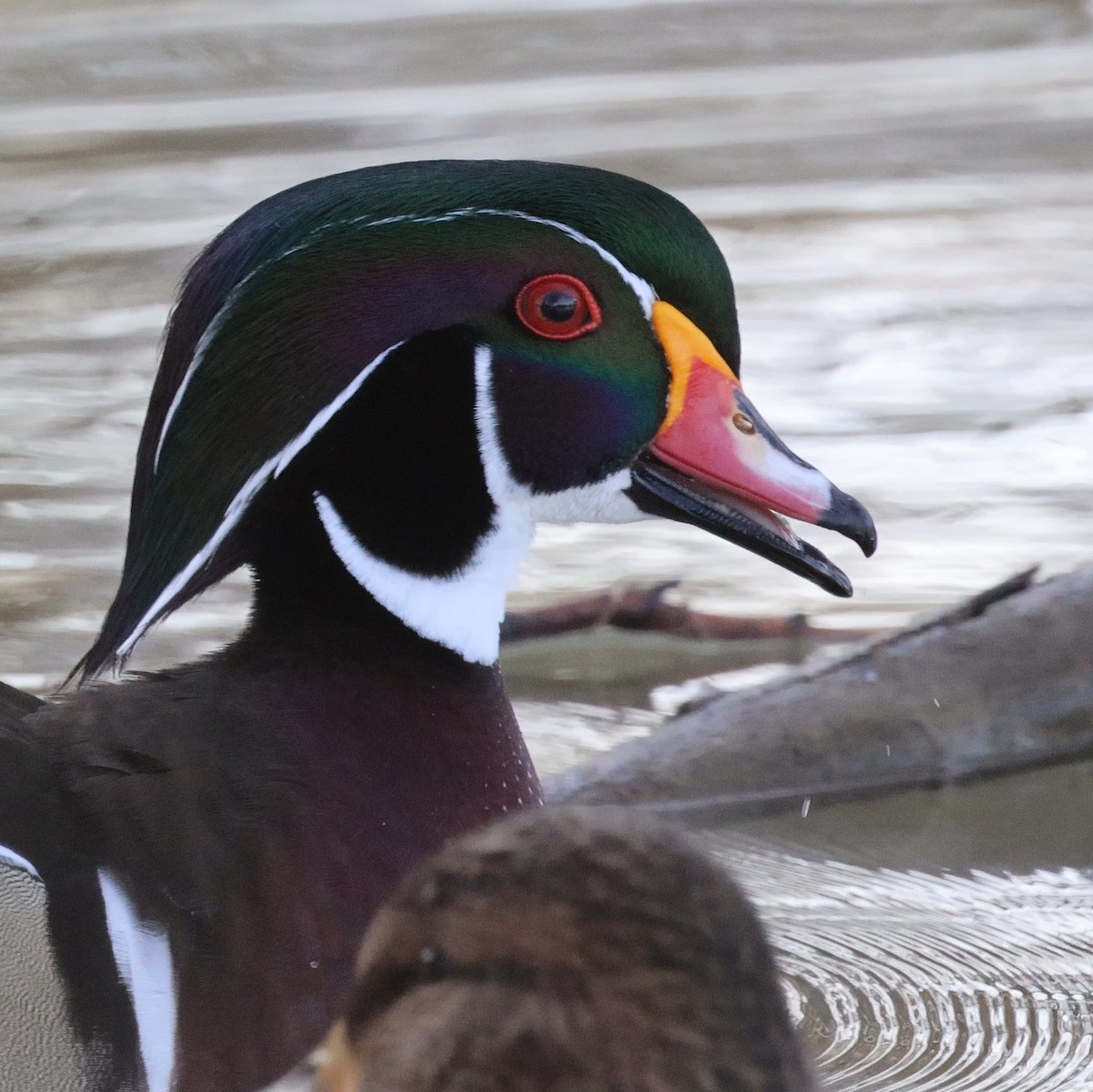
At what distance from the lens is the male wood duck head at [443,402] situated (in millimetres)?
3086

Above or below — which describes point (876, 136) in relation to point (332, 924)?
above

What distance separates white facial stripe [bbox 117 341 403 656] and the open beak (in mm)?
382

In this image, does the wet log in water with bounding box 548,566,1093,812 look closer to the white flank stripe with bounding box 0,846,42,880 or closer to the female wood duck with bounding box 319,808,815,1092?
the white flank stripe with bounding box 0,846,42,880

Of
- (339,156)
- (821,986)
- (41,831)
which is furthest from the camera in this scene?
(339,156)

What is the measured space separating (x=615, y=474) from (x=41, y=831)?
2.92 feet

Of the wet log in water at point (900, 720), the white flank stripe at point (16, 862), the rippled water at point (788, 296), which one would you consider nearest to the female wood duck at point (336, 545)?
the white flank stripe at point (16, 862)

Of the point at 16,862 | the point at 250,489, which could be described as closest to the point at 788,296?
the point at 250,489

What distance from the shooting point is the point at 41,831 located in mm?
2859

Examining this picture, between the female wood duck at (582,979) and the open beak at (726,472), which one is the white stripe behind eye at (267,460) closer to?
the open beak at (726,472)

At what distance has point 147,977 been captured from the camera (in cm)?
281

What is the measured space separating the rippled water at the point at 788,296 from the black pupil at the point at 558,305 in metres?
0.98

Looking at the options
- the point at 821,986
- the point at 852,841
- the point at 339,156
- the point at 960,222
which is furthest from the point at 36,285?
the point at 821,986

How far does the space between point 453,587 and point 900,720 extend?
4.21 feet

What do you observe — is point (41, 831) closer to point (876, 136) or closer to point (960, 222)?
point (960, 222)
